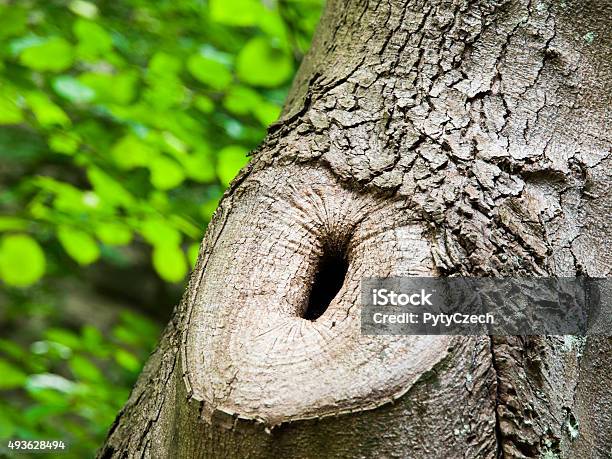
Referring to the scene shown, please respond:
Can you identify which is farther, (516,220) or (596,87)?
(596,87)

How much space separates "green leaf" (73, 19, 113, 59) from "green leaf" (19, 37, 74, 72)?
2.9 inches

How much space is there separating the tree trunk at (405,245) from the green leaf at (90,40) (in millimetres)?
1124

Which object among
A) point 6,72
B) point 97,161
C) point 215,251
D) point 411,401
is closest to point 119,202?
point 97,161

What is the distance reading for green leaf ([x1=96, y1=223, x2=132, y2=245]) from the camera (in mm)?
2070

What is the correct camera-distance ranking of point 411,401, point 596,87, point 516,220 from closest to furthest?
1. point 411,401
2. point 516,220
3. point 596,87

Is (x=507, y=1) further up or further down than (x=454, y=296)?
further up

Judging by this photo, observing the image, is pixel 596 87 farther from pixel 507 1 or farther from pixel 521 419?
pixel 521 419

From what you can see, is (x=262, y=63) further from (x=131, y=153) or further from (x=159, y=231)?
(x=159, y=231)

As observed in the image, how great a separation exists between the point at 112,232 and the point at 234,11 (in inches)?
31.7

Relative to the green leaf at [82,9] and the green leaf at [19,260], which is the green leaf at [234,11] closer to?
the green leaf at [82,9]

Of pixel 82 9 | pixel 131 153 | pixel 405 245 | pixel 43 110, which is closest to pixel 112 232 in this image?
pixel 131 153

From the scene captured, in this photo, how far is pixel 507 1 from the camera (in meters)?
1.02

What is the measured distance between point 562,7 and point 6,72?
1.65 m

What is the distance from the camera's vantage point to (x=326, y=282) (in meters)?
0.90
